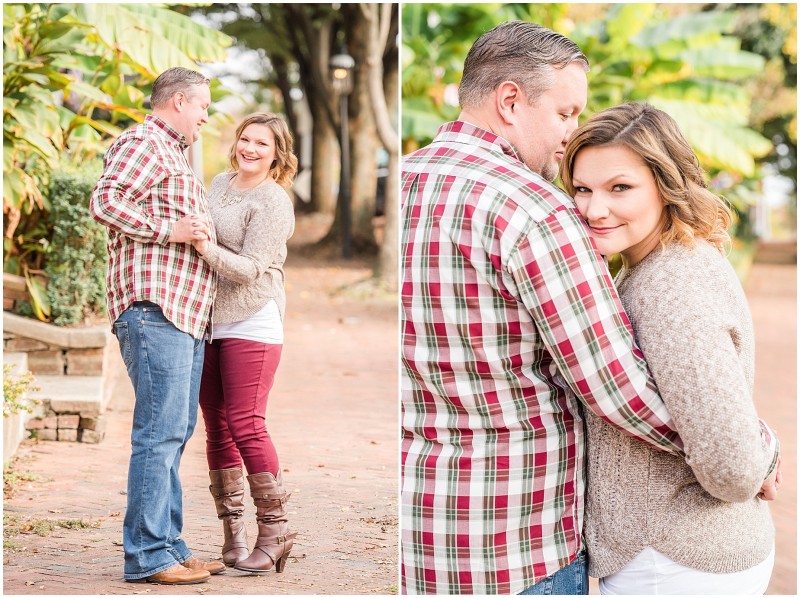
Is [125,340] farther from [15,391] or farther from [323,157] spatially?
[323,157]

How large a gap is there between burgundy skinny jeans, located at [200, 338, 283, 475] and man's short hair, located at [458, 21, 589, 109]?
1.25m

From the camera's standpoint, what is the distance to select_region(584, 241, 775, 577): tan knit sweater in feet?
4.72

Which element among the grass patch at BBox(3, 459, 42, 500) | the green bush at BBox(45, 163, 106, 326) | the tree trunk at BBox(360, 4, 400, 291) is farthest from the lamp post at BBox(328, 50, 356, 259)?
the grass patch at BBox(3, 459, 42, 500)

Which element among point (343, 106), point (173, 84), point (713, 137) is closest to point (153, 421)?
point (173, 84)

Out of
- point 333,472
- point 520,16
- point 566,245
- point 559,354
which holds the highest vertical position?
point 520,16

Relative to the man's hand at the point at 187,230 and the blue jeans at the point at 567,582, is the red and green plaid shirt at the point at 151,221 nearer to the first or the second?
the man's hand at the point at 187,230

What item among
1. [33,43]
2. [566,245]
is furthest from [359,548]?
[33,43]

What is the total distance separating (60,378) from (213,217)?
7.43 ft

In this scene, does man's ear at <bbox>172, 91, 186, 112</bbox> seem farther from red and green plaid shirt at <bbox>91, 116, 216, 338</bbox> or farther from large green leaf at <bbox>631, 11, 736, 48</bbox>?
large green leaf at <bbox>631, 11, 736, 48</bbox>

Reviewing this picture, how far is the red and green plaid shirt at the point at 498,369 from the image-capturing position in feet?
4.78

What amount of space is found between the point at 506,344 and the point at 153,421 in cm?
130

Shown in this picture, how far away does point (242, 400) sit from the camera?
8.74ft

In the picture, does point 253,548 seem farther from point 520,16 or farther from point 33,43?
point 520,16

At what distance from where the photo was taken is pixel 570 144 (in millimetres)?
1622
